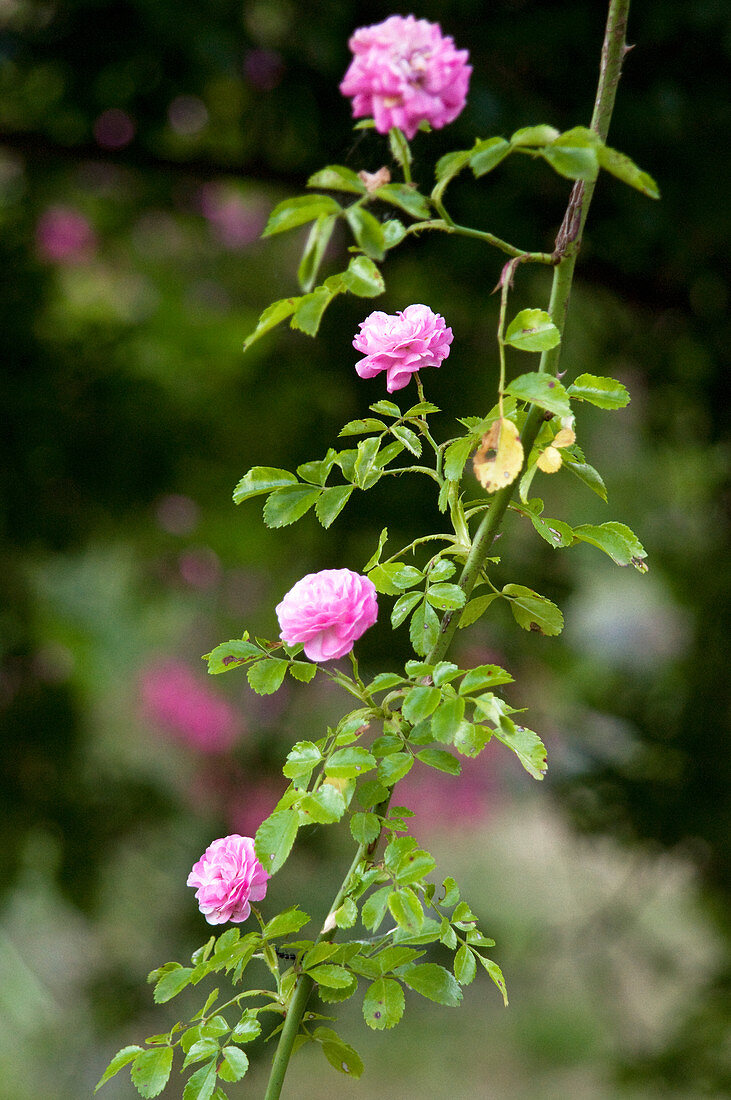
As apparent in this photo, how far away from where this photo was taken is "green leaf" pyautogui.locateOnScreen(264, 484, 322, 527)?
0.28 m

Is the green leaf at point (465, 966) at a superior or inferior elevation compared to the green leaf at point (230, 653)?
inferior

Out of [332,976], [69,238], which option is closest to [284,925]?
[332,976]

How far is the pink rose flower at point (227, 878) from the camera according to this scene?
0.25 m

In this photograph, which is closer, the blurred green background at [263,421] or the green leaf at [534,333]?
the green leaf at [534,333]

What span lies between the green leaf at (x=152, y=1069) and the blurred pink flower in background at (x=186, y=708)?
1.09 m

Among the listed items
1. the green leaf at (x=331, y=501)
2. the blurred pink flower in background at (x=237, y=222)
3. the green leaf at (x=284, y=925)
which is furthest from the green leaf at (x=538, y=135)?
the blurred pink flower in background at (x=237, y=222)

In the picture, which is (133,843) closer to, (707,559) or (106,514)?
(106,514)

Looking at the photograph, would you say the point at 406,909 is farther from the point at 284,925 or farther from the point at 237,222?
the point at 237,222

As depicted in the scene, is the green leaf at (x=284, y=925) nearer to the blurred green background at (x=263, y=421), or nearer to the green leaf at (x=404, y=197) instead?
the green leaf at (x=404, y=197)

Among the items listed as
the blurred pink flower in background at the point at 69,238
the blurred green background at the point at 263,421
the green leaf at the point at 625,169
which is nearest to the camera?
the green leaf at the point at 625,169

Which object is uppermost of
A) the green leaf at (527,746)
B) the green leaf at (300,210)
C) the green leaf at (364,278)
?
the green leaf at (300,210)

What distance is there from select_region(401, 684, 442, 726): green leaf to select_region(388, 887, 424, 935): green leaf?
43 millimetres

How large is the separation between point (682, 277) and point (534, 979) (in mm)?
725

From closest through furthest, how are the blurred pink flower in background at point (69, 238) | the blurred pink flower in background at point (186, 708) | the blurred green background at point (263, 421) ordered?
1. the blurred green background at point (263, 421)
2. the blurred pink flower in background at point (69, 238)
3. the blurred pink flower in background at point (186, 708)
